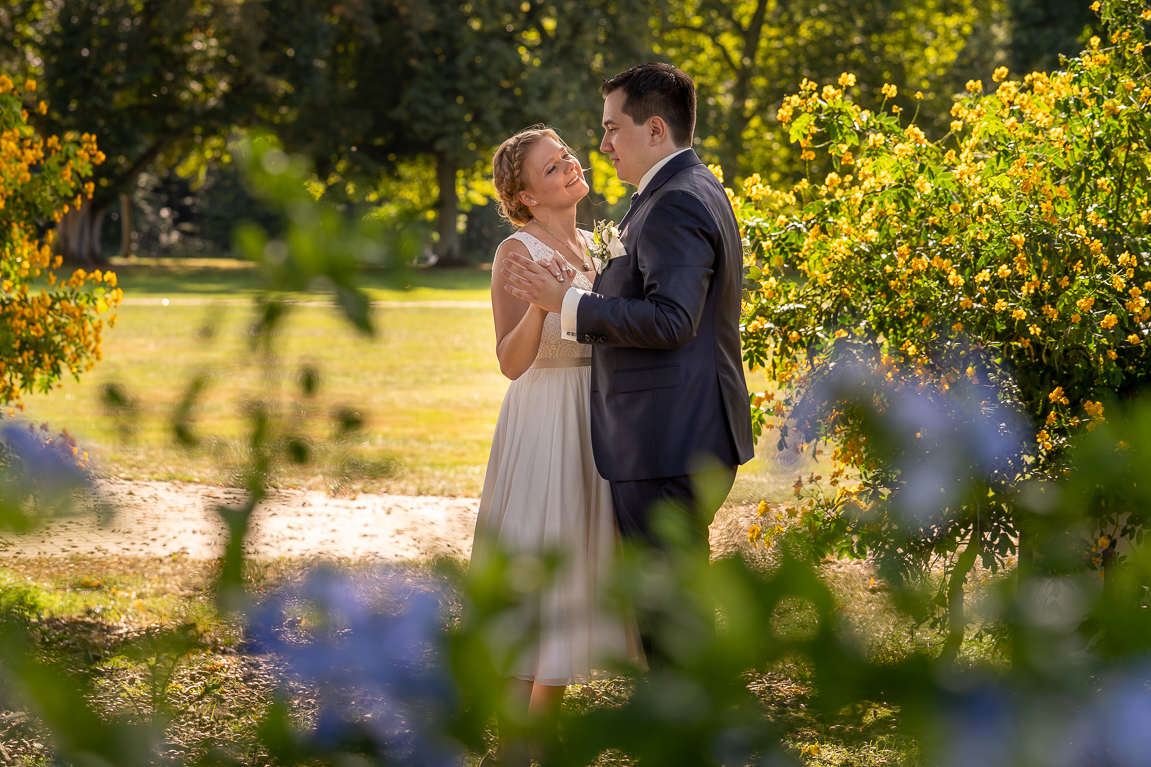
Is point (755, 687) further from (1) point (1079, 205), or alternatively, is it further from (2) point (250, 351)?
(1) point (1079, 205)

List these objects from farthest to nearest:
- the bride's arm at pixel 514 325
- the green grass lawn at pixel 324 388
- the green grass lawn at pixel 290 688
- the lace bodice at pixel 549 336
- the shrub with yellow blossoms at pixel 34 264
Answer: the shrub with yellow blossoms at pixel 34 264
the lace bodice at pixel 549 336
the bride's arm at pixel 514 325
the green grass lawn at pixel 324 388
the green grass lawn at pixel 290 688

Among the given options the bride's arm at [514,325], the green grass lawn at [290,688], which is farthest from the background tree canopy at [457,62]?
the green grass lawn at [290,688]

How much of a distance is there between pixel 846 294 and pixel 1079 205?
2.95 ft

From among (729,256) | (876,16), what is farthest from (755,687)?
(876,16)

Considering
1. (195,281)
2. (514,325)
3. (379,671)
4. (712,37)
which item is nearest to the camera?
(379,671)

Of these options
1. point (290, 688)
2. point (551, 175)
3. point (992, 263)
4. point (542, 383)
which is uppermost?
point (551, 175)

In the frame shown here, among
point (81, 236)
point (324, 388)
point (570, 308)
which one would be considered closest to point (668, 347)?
point (570, 308)

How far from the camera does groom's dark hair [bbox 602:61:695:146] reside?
3.00 metres

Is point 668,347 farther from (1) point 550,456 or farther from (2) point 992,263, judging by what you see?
(2) point 992,263

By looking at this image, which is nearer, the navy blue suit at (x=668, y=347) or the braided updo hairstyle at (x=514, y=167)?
the navy blue suit at (x=668, y=347)

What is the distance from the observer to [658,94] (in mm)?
3016

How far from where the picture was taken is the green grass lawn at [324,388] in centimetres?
81

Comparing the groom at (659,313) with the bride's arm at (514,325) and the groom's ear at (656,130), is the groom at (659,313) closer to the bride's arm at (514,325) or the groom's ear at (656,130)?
the groom's ear at (656,130)

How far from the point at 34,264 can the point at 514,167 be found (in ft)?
10.4
